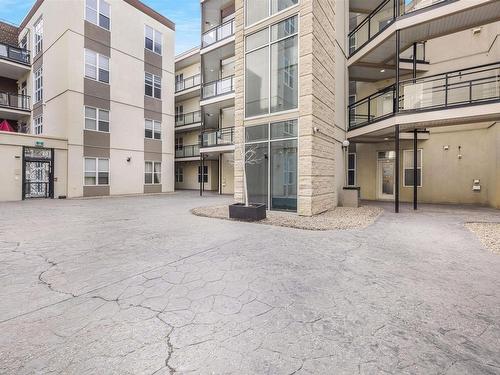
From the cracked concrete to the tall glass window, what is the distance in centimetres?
410

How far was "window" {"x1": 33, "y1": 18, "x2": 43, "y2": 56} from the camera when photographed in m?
18.9

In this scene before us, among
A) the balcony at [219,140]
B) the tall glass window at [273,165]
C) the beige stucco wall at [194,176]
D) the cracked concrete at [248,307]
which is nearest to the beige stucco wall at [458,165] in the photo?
the tall glass window at [273,165]

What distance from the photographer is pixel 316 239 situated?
242 inches

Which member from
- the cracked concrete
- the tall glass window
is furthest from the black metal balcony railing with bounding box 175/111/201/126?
the cracked concrete

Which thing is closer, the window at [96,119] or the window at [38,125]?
the window at [96,119]

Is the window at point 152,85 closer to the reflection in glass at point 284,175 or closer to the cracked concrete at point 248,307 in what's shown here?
the reflection in glass at point 284,175

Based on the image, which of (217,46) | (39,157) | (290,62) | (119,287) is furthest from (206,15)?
(119,287)

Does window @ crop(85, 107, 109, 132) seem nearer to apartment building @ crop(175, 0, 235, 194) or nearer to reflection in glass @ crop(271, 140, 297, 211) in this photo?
apartment building @ crop(175, 0, 235, 194)

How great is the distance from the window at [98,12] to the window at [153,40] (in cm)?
305

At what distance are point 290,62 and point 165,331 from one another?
981cm

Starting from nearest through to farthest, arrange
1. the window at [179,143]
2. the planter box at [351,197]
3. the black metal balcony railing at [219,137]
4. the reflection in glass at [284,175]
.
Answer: the reflection in glass at [284,175] → the planter box at [351,197] → the black metal balcony railing at [219,137] → the window at [179,143]

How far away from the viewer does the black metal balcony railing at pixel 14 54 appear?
64.4ft

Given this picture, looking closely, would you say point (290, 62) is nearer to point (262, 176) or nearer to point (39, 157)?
point (262, 176)

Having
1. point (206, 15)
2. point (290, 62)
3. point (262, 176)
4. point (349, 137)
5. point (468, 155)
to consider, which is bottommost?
point (262, 176)
